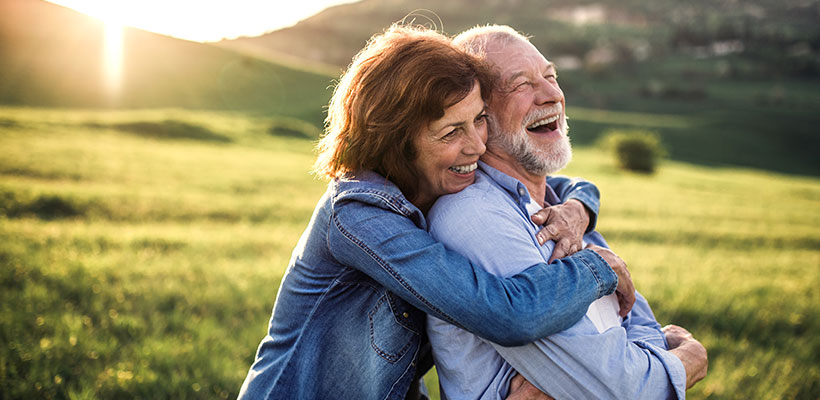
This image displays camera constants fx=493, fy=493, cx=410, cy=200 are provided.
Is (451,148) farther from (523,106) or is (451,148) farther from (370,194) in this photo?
(523,106)

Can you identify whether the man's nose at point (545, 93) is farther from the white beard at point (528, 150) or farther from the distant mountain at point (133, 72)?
the distant mountain at point (133, 72)

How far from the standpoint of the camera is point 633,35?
166m

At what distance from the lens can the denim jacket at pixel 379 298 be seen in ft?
6.40

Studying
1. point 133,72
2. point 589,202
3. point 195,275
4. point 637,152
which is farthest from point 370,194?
point 133,72

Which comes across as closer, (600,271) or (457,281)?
(457,281)

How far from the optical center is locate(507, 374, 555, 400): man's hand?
2.23 metres

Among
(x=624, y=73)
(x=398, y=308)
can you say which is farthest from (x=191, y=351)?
(x=624, y=73)

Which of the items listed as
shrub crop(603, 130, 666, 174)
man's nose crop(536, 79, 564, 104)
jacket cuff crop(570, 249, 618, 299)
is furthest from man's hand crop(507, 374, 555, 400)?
shrub crop(603, 130, 666, 174)

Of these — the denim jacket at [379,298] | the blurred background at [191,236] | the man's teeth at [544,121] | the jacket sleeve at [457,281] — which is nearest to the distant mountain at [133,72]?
the blurred background at [191,236]

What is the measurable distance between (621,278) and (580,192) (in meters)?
0.85

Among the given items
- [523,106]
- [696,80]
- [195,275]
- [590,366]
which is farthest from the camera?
[696,80]

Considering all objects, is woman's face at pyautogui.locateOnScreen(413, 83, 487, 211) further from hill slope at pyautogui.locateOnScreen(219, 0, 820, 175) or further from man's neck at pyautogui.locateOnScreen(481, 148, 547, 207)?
hill slope at pyautogui.locateOnScreen(219, 0, 820, 175)

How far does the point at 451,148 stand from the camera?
253 centimetres

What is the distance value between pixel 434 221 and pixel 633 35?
188m
